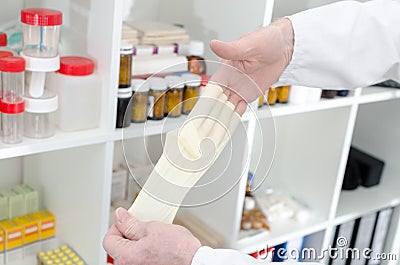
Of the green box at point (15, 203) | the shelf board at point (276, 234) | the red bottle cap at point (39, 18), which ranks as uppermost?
the red bottle cap at point (39, 18)

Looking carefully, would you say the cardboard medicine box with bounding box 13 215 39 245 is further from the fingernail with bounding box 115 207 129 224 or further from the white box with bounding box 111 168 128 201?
the fingernail with bounding box 115 207 129 224

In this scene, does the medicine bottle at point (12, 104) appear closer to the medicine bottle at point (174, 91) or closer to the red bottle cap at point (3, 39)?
the red bottle cap at point (3, 39)

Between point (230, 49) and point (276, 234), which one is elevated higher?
→ point (230, 49)

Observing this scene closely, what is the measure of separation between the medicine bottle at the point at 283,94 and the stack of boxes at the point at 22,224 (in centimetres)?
64

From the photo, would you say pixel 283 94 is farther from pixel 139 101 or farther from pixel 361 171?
pixel 361 171

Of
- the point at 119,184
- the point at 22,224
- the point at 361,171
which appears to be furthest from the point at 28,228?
the point at 361,171

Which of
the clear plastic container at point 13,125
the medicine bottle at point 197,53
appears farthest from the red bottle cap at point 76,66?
the medicine bottle at point 197,53

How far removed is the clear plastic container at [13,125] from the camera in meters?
1.08

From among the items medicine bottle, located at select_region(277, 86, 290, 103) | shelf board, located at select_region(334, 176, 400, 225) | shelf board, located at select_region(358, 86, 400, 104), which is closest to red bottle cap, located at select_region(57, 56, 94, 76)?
medicine bottle, located at select_region(277, 86, 290, 103)

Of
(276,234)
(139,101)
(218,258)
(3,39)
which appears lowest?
(276,234)

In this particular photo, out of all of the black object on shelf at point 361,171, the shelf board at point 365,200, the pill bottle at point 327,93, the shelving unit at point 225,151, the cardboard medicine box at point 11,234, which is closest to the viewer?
the shelving unit at point 225,151

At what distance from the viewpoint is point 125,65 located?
1.20 m

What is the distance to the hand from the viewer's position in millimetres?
844

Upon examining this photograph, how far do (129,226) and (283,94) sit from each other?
69 cm
